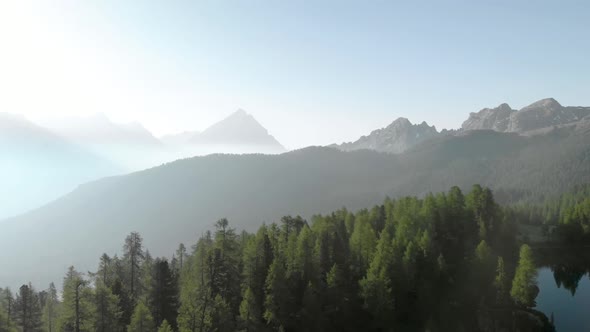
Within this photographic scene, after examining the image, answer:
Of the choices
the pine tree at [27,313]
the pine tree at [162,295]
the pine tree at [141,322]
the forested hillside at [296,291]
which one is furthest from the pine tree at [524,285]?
the pine tree at [27,313]

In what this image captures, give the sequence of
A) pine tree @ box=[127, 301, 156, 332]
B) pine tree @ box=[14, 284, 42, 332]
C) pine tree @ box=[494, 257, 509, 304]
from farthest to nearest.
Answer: pine tree @ box=[494, 257, 509, 304], pine tree @ box=[14, 284, 42, 332], pine tree @ box=[127, 301, 156, 332]

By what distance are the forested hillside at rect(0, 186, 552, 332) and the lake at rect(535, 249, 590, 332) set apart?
6.19 m

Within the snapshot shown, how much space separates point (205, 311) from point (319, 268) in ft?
82.7

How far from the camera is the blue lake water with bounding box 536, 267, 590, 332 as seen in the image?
7813 centimetres

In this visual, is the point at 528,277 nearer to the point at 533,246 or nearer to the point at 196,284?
the point at 196,284

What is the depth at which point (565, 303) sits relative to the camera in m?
91.4

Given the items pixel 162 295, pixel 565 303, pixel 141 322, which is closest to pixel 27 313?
pixel 162 295

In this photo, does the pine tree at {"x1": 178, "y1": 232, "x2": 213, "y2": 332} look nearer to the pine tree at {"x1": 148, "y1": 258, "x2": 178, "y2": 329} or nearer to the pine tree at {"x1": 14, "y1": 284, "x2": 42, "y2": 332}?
the pine tree at {"x1": 148, "y1": 258, "x2": 178, "y2": 329}

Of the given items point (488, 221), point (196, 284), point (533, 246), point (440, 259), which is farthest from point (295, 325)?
point (533, 246)

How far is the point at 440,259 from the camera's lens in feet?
298

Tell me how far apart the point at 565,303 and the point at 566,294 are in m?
7.59

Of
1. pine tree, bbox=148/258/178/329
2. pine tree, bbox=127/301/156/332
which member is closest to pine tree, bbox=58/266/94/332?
pine tree, bbox=127/301/156/332

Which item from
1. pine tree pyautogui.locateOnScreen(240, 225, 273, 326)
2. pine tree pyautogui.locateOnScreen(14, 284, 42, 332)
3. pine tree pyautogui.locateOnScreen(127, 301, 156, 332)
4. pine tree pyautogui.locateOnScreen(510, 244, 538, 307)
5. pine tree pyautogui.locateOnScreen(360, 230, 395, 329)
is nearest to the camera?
pine tree pyautogui.locateOnScreen(127, 301, 156, 332)

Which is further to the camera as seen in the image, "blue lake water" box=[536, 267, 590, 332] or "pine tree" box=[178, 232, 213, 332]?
"blue lake water" box=[536, 267, 590, 332]
